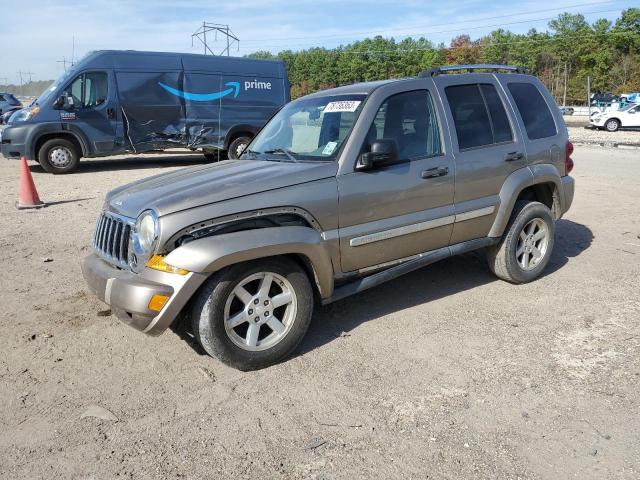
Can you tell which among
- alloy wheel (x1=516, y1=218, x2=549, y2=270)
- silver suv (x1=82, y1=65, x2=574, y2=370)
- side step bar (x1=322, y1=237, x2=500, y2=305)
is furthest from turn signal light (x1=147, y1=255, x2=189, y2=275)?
alloy wheel (x1=516, y1=218, x2=549, y2=270)

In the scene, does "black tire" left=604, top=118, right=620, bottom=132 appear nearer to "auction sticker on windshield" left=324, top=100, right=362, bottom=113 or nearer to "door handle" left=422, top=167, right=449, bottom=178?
"door handle" left=422, top=167, right=449, bottom=178

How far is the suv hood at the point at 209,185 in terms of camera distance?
3.49m

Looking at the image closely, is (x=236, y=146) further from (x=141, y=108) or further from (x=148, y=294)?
(x=148, y=294)

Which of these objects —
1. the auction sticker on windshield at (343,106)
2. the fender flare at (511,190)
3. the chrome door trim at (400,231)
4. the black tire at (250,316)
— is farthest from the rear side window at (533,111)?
the black tire at (250,316)

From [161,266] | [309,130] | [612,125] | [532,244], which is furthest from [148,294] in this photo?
[612,125]

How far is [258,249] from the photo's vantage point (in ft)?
11.3

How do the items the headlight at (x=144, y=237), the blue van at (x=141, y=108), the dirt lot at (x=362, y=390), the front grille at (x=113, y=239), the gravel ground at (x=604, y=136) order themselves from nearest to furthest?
the dirt lot at (x=362, y=390) < the headlight at (x=144, y=237) < the front grille at (x=113, y=239) < the blue van at (x=141, y=108) < the gravel ground at (x=604, y=136)

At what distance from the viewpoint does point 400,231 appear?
4.21m

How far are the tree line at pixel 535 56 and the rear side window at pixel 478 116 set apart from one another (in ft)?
190

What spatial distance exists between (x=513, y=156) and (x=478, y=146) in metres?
0.43

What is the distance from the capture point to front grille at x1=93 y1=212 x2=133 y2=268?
367 centimetres

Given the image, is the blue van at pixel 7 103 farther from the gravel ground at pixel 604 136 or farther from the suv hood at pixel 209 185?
the suv hood at pixel 209 185

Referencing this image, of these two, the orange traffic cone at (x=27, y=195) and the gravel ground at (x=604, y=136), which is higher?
the gravel ground at (x=604, y=136)

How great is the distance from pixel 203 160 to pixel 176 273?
45.2 feet
